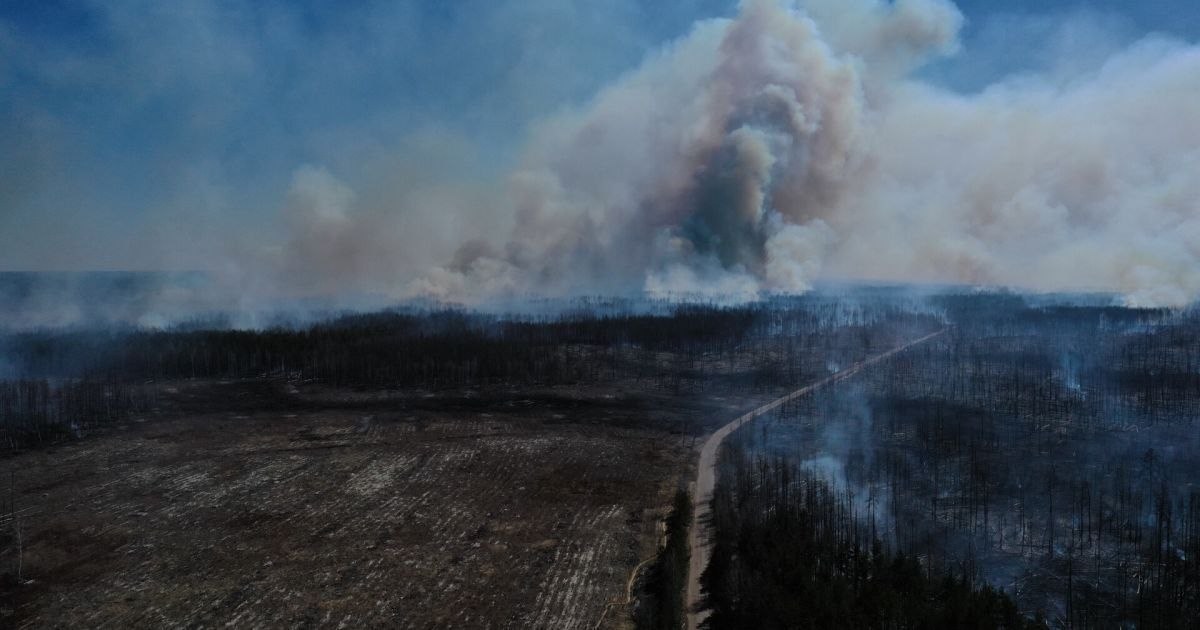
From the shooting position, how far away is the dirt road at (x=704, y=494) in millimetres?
28516

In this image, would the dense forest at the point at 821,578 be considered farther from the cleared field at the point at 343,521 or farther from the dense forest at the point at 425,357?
the dense forest at the point at 425,357

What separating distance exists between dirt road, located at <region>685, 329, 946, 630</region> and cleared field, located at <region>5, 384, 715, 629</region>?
2.01 metres

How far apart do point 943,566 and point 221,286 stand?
20383 centimetres

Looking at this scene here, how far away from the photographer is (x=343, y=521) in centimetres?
3606

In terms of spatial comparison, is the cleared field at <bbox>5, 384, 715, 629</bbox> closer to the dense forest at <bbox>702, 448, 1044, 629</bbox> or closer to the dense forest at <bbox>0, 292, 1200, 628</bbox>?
the dense forest at <bbox>702, 448, 1044, 629</bbox>

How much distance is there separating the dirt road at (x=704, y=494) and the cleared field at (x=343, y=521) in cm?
201

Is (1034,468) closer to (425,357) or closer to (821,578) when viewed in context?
(821,578)

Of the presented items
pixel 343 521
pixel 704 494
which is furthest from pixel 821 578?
pixel 343 521

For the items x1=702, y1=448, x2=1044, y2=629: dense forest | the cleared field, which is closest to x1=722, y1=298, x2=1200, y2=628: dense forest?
x1=702, y1=448, x2=1044, y2=629: dense forest

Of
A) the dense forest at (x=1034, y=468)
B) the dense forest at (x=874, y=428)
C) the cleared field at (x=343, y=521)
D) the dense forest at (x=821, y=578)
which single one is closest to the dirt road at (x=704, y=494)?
the dense forest at (x=821, y=578)

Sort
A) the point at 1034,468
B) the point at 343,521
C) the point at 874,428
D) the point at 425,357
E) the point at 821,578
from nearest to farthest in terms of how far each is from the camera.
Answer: the point at 821,578 → the point at 343,521 → the point at 1034,468 → the point at 874,428 → the point at 425,357

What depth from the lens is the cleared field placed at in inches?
1084

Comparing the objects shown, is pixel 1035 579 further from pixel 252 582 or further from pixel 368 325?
pixel 368 325

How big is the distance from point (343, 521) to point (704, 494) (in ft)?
68.8
